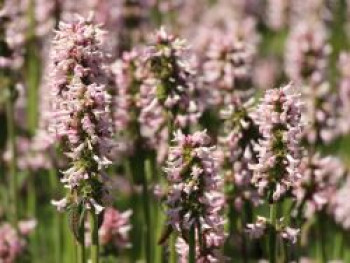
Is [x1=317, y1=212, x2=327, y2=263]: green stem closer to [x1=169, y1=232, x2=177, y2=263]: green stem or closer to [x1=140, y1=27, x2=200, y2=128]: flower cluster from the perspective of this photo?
[x1=140, y1=27, x2=200, y2=128]: flower cluster

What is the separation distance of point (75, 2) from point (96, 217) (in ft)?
15.0

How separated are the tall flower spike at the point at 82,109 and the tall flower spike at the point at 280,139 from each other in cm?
69

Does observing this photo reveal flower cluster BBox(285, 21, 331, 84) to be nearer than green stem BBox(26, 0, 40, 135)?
Yes

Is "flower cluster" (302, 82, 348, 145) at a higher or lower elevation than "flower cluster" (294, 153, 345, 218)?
higher

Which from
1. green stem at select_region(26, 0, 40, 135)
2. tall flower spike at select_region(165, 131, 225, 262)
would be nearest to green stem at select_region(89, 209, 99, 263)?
tall flower spike at select_region(165, 131, 225, 262)

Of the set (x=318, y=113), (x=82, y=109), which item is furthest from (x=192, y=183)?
(x=318, y=113)

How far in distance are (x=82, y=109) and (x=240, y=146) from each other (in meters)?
1.31

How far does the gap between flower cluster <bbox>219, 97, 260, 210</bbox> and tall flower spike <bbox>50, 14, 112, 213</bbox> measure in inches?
37.6

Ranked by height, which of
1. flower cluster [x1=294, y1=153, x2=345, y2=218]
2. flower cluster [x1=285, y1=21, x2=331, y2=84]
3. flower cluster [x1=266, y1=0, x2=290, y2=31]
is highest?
flower cluster [x1=266, y1=0, x2=290, y2=31]

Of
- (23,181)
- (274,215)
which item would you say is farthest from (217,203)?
(23,181)

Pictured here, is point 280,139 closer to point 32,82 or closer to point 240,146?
point 240,146

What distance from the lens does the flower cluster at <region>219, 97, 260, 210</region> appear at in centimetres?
537

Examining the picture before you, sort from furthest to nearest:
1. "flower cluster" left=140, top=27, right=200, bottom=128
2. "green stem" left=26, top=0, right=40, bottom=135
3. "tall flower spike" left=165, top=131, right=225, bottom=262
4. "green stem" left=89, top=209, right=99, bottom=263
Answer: "green stem" left=26, top=0, right=40, bottom=135 → "flower cluster" left=140, top=27, right=200, bottom=128 → "green stem" left=89, top=209, right=99, bottom=263 → "tall flower spike" left=165, top=131, right=225, bottom=262

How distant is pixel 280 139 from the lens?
448 cm
